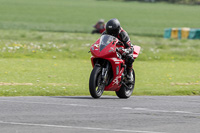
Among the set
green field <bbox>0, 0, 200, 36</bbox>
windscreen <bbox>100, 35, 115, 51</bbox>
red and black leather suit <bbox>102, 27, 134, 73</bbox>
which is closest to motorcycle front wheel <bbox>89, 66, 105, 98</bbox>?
windscreen <bbox>100, 35, 115, 51</bbox>

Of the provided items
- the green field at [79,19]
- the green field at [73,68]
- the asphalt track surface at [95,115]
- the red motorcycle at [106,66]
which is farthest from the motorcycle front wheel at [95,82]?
the green field at [79,19]

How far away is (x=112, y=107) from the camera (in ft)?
34.1

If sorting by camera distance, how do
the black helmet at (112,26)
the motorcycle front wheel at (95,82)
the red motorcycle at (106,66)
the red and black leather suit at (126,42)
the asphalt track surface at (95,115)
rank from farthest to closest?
1. the red and black leather suit at (126,42)
2. the black helmet at (112,26)
3. the red motorcycle at (106,66)
4. the motorcycle front wheel at (95,82)
5. the asphalt track surface at (95,115)

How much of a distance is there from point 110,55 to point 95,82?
29.5 inches

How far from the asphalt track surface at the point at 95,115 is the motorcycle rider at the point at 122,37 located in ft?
3.70

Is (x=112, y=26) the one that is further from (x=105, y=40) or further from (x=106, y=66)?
(x=106, y=66)

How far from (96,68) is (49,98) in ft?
3.98

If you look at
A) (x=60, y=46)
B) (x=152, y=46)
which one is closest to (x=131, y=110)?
(x=60, y=46)

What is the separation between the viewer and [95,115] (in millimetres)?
9219

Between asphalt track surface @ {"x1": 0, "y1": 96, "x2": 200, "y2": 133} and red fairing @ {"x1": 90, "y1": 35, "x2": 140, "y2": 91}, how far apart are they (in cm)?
56

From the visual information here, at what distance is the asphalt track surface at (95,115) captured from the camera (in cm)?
801

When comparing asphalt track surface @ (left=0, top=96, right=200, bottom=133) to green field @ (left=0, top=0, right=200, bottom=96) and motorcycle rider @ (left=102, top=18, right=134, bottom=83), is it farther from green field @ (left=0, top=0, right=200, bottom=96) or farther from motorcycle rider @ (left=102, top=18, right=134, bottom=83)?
green field @ (left=0, top=0, right=200, bottom=96)

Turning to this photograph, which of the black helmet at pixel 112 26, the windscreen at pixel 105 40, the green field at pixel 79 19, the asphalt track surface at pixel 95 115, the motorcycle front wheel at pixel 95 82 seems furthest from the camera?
the green field at pixel 79 19

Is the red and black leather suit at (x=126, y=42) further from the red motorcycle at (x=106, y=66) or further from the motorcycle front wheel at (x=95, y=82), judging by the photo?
the motorcycle front wheel at (x=95, y=82)
